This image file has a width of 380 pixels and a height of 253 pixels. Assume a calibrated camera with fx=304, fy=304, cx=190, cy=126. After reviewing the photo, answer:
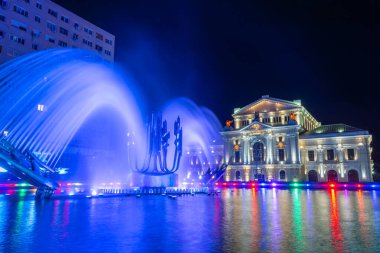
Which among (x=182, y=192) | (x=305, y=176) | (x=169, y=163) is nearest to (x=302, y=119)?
(x=305, y=176)

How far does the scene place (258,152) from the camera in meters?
75.6

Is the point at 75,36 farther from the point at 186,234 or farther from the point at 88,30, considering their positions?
the point at 186,234

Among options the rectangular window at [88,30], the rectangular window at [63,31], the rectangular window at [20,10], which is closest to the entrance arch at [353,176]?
the rectangular window at [88,30]

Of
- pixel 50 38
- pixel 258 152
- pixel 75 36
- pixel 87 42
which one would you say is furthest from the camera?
pixel 258 152

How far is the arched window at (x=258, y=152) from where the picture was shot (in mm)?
74938

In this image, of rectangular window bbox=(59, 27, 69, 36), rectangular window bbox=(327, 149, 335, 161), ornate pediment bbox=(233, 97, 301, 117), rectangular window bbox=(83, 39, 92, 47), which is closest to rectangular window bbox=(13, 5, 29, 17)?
rectangular window bbox=(59, 27, 69, 36)

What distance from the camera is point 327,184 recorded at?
55.1 metres

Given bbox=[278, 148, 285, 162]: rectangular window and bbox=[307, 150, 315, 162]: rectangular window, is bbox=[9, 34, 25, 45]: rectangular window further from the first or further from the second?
bbox=[307, 150, 315, 162]: rectangular window

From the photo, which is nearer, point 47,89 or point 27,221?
point 27,221

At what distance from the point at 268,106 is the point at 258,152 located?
40.5 ft

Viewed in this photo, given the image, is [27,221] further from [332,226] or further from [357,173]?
[357,173]

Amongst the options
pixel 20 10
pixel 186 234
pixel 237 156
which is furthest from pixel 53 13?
pixel 186 234

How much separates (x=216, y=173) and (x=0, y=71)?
31.9 m

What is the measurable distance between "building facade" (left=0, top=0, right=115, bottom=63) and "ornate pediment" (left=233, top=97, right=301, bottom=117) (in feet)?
126
